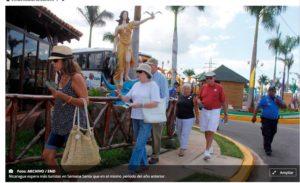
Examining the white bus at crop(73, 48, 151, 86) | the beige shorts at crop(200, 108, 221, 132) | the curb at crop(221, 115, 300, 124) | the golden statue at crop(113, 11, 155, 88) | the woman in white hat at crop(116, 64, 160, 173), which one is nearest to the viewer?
the woman in white hat at crop(116, 64, 160, 173)

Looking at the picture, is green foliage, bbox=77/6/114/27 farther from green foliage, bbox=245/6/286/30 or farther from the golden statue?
the golden statue

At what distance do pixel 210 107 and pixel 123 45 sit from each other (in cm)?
259

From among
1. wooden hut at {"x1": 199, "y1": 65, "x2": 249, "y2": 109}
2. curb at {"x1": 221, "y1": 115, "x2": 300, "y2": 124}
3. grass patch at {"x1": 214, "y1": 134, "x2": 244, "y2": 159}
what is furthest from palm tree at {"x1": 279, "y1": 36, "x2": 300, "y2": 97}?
grass patch at {"x1": 214, "y1": 134, "x2": 244, "y2": 159}

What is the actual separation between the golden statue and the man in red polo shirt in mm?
2065

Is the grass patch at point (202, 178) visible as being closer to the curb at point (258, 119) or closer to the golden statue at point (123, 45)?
the golden statue at point (123, 45)

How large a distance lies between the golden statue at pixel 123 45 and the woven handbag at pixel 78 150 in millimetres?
Answer: 4245

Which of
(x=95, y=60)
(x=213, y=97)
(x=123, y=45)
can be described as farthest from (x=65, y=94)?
(x=95, y=60)

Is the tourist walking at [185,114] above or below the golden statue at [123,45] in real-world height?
below

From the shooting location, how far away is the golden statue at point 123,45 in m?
7.68

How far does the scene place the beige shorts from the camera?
247 inches

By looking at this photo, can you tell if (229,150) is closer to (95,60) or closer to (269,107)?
(269,107)

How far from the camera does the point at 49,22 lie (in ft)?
28.8

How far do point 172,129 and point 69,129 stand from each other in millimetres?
4251

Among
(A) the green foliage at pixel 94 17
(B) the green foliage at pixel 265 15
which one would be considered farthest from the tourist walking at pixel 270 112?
(A) the green foliage at pixel 94 17
